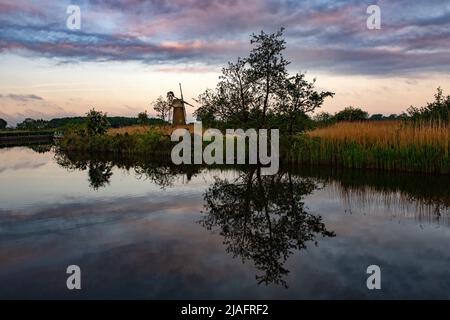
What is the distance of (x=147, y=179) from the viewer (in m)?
14.1

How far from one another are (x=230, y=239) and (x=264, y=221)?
1246 millimetres

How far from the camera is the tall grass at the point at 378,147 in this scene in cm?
1316

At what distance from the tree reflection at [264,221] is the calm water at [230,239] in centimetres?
3

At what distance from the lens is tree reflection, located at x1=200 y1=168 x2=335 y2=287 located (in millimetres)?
5641

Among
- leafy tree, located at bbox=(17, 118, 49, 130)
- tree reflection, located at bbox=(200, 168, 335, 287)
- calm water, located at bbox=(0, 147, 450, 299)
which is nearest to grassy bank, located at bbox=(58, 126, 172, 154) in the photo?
calm water, located at bbox=(0, 147, 450, 299)

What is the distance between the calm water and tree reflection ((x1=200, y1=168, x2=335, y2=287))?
0.03m

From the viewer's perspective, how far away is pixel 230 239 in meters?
6.52

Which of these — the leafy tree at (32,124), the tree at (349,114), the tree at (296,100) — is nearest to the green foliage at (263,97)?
the tree at (296,100)

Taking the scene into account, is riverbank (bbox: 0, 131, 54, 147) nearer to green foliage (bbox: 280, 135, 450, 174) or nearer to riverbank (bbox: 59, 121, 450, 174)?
green foliage (bbox: 280, 135, 450, 174)

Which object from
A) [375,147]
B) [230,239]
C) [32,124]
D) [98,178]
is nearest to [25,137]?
[32,124]

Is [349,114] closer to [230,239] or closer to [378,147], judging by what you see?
[378,147]
